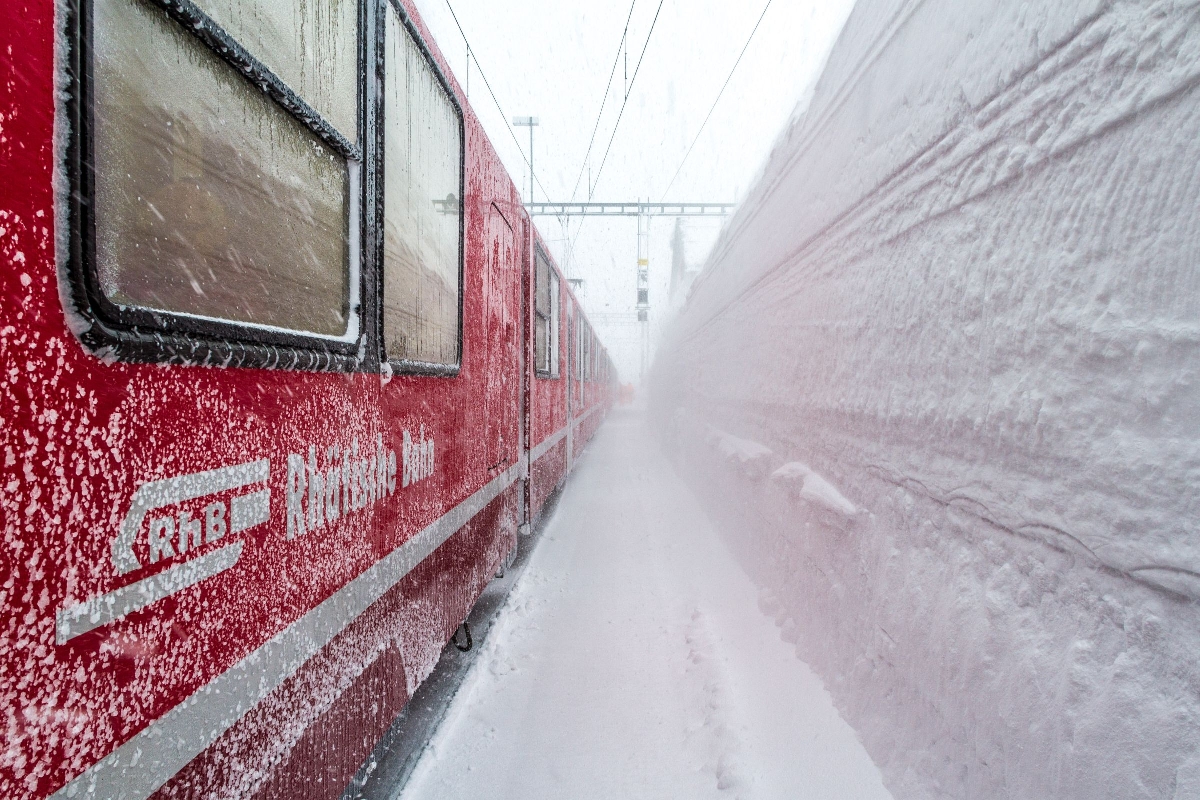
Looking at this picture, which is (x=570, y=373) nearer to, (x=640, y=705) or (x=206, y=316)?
(x=640, y=705)

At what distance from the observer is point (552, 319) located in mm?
5789

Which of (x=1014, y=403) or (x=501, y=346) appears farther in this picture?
(x=501, y=346)

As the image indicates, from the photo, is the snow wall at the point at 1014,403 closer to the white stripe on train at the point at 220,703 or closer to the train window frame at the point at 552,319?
the white stripe on train at the point at 220,703

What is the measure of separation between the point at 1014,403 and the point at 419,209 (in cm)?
206

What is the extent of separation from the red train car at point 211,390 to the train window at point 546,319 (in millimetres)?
2798

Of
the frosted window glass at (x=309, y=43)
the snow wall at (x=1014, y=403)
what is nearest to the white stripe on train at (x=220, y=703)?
the frosted window glass at (x=309, y=43)

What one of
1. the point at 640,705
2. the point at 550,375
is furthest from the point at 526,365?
the point at 640,705

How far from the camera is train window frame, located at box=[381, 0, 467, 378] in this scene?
173 centimetres

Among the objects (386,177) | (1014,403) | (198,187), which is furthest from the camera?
(386,177)

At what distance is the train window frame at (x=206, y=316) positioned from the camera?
2.67 feet

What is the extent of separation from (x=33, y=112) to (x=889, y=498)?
267 centimetres

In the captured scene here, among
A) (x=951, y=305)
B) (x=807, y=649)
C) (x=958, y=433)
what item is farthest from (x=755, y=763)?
(x=951, y=305)

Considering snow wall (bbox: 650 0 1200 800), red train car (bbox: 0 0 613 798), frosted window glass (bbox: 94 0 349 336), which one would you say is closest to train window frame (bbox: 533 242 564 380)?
snow wall (bbox: 650 0 1200 800)

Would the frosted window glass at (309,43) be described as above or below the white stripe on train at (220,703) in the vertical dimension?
above
